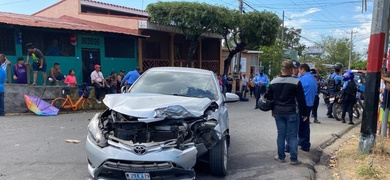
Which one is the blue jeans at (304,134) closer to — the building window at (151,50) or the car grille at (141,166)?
the car grille at (141,166)

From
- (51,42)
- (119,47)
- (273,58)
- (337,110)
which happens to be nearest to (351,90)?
(337,110)

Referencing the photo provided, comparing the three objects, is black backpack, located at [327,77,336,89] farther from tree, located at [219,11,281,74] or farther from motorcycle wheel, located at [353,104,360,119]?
tree, located at [219,11,281,74]

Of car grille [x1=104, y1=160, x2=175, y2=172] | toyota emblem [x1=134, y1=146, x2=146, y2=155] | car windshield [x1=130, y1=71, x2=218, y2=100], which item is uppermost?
car windshield [x1=130, y1=71, x2=218, y2=100]

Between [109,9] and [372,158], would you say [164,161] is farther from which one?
[109,9]

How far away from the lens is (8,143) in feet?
21.1

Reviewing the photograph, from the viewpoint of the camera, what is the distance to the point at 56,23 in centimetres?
1420

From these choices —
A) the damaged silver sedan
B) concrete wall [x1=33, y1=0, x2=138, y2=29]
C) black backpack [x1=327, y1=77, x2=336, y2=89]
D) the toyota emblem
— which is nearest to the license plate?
the damaged silver sedan

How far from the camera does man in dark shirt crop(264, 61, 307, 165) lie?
533cm

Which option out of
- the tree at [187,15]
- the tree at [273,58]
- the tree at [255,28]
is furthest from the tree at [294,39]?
the tree at [187,15]

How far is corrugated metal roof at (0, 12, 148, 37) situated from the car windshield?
28.1ft

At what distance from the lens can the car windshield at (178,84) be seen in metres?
5.33

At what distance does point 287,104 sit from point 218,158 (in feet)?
5.36

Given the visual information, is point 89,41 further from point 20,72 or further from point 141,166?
point 141,166

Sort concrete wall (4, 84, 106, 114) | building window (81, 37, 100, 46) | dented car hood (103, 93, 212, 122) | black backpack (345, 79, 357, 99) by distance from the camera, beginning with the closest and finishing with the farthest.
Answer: dented car hood (103, 93, 212, 122) < black backpack (345, 79, 357, 99) < concrete wall (4, 84, 106, 114) < building window (81, 37, 100, 46)
